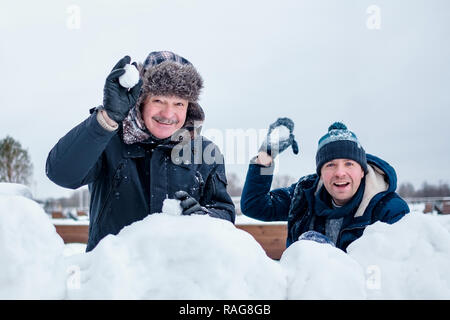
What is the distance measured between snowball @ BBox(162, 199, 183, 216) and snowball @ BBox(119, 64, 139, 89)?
0.66 meters

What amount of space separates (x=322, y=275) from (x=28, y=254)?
0.87 meters

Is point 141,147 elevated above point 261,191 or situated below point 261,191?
above

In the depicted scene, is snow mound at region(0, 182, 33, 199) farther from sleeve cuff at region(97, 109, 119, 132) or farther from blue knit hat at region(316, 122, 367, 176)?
blue knit hat at region(316, 122, 367, 176)

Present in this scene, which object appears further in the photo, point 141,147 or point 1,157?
point 1,157

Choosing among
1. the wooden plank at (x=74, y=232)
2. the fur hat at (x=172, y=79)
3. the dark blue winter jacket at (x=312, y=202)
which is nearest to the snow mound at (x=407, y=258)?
the dark blue winter jacket at (x=312, y=202)

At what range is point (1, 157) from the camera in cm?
3656

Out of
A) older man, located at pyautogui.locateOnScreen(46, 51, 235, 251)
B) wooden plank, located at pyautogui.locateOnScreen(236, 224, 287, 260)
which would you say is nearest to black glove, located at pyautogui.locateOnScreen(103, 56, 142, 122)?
older man, located at pyautogui.locateOnScreen(46, 51, 235, 251)

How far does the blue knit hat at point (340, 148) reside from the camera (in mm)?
2504

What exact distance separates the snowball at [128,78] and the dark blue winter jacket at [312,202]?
1.34 m

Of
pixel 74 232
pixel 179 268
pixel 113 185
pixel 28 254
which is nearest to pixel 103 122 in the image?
pixel 113 185

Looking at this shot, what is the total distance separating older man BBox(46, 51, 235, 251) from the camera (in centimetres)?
220

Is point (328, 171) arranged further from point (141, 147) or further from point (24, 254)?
point (24, 254)

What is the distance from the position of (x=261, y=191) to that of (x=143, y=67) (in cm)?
124
